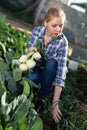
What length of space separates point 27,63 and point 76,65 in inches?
130

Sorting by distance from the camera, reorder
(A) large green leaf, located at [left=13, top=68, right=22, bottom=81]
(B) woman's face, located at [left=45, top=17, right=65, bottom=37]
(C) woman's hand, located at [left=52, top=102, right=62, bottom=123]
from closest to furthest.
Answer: (C) woman's hand, located at [left=52, top=102, right=62, bottom=123]
(A) large green leaf, located at [left=13, top=68, right=22, bottom=81]
(B) woman's face, located at [left=45, top=17, right=65, bottom=37]

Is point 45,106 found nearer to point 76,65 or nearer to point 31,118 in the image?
point 31,118

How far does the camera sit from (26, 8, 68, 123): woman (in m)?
3.19

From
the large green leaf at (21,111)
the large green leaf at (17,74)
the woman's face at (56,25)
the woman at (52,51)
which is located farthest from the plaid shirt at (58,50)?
the large green leaf at (21,111)

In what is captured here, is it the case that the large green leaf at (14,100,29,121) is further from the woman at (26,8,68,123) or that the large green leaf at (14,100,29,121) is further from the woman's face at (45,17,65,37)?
the woman's face at (45,17,65,37)

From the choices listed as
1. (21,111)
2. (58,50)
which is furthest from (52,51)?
(21,111)

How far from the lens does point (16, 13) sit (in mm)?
17172

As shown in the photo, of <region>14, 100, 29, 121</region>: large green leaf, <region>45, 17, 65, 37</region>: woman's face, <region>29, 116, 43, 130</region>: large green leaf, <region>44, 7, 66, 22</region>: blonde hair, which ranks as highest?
<region>44, 7, 66, 22</region>: blonde hair

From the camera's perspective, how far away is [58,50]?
345 cm

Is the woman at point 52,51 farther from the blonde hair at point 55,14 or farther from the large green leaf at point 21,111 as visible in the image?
the large green leaf at point 21,111

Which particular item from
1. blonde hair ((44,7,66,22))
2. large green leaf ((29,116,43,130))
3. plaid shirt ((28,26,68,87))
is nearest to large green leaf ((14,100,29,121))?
large green leaf ((29,116,43,130))

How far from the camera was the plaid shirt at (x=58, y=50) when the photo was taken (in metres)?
3.30

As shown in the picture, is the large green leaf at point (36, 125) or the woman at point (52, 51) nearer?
the large green leaf at point (36, 125)

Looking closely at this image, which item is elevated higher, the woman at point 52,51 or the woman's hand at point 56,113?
the woman at point 52,51
